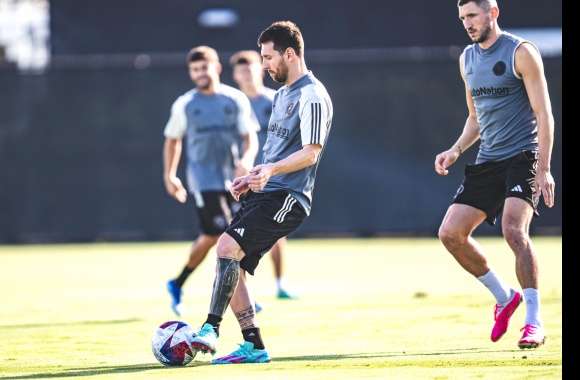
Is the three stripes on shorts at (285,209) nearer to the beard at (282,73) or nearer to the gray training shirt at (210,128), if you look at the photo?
the beard at (282,73)

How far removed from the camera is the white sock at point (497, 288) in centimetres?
905

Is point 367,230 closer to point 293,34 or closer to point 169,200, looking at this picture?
point 169,200

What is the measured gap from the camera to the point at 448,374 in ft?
24.4

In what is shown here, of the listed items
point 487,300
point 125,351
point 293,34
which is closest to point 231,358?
point 125,351

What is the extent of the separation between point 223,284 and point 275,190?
2.31 feet

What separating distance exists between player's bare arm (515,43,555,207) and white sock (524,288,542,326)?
59cm

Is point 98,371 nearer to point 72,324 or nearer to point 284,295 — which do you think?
point 72,324

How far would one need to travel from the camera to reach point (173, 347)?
8.05m

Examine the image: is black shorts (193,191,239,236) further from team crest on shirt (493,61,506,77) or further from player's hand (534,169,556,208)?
player's hand (534,169,556,208)

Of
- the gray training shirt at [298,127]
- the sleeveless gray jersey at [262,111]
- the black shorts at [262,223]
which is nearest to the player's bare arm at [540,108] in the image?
the gray training shirt at [298,127]

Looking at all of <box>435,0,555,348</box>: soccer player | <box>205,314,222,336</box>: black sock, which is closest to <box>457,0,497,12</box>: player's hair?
<box>435,0,555,348</box>: soccer player

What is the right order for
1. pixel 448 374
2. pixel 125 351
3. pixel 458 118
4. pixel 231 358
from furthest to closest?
1. pixel 458 118
2. pixel 125 351
3. pixel 231 358
4. pixel 448 374

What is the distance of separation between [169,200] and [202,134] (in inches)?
364

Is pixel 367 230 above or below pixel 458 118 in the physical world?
below
